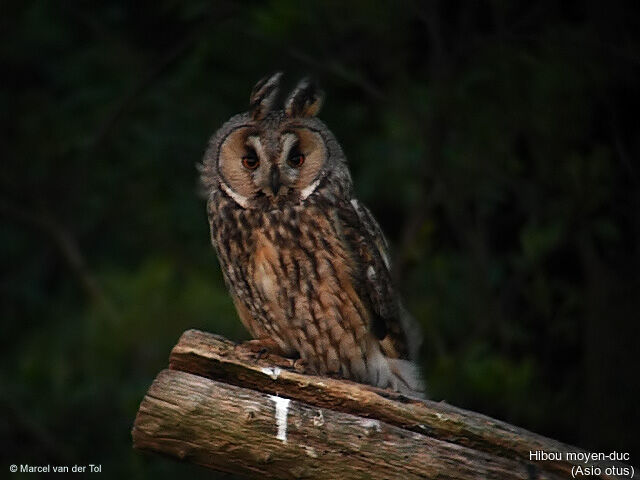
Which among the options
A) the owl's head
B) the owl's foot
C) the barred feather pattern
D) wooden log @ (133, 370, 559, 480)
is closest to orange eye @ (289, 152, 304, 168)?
the owl's head

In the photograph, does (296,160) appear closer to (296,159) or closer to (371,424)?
(296,159)

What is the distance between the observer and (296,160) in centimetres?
271

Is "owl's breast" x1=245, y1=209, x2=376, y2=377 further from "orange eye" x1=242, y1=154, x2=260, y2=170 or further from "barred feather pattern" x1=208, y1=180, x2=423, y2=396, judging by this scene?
"orange eye" x1=242, y1=154, x2=260, y2=170

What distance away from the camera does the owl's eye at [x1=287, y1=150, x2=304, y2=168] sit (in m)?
2.68

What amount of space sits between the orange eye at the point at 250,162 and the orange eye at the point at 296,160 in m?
0.10

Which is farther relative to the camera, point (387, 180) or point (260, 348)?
point (387, 180)

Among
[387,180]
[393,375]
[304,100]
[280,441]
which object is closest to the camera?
[280,441]

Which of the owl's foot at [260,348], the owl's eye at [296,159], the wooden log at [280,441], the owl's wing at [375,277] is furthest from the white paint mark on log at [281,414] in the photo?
the owl's eye at [296,159]

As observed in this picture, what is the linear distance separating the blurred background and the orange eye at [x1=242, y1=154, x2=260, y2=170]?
1.13 meters

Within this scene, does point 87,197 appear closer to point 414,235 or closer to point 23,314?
point 23,314

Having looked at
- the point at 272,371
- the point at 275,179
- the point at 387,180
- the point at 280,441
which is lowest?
the point at 280,441

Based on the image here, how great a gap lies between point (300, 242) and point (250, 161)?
265mm

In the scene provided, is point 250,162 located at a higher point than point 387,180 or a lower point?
lower

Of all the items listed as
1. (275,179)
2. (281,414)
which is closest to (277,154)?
(275,179)
